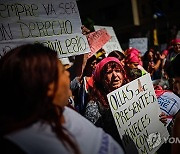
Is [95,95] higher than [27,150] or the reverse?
the reverse

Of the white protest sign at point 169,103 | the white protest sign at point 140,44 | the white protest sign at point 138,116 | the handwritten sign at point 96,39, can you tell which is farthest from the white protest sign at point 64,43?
the white protest sign at point 140,44

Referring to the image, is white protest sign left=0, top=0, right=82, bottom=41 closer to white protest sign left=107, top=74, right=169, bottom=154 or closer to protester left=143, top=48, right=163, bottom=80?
white protest sign left=107, top=74, right=169, bottom=154

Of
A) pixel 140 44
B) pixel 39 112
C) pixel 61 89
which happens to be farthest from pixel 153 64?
pixel 39 112

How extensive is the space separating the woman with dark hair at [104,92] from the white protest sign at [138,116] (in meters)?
0.10

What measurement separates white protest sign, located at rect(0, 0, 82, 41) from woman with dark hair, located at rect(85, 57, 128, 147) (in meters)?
0.47

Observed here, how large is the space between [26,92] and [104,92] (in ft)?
4.87

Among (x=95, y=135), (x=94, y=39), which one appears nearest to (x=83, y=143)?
(x=95, y=135)

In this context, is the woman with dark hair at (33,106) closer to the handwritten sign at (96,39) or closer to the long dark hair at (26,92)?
the long dark hair at (26,92)

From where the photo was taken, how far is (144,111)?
2766mm

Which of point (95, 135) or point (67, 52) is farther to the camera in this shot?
point (67, 52)

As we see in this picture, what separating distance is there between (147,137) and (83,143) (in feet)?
4.46

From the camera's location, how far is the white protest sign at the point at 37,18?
8.15 ft

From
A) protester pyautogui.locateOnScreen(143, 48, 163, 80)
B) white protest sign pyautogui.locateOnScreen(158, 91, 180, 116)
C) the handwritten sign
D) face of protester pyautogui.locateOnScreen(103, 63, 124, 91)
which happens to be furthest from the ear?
protester pyautogui.locateOnScreen(143, 48, 163, 80)

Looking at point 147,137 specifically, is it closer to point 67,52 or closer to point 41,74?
point 67,52
